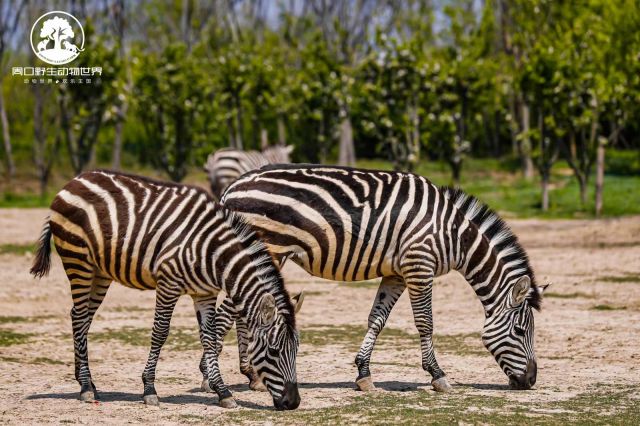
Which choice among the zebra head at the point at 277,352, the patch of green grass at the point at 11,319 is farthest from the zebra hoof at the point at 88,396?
the patch of green grass at the point at 11,319

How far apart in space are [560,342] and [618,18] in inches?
481

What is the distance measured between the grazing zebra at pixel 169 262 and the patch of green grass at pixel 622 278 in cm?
852

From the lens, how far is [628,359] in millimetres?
8984

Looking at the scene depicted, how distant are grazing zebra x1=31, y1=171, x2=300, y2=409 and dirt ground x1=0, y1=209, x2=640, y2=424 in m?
0.36

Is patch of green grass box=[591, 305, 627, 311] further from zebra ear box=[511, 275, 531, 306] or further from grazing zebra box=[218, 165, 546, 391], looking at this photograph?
zebra ear box=[511, 275, 531, 306]

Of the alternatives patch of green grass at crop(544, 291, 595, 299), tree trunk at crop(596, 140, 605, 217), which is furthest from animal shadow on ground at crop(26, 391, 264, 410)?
tree trunk at crop(596, 140, 605, 217)

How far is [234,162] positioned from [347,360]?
44.3 ft

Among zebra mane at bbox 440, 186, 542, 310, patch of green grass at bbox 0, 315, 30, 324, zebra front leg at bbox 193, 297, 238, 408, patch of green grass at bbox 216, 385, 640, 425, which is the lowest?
patch of green grass at bbox 0, 315, 30, 324

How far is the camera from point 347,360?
29.6ft

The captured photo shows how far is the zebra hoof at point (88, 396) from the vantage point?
7.21 metres

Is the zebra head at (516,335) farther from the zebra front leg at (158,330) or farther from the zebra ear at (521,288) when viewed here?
the zebra front leg at (158,330)

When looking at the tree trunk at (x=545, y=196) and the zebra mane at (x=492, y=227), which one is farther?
the tree trunk at (x=545, y=196)

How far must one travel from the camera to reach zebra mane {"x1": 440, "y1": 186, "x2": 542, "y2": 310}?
25.6 ft

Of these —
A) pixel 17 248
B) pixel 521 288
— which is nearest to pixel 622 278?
pixel 521 288
